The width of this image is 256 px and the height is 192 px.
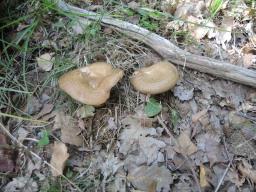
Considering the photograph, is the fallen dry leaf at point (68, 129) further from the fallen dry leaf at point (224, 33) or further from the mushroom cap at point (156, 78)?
the fallen dry leaf at point (224, 33)

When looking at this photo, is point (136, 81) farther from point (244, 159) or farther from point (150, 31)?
point (244, 159)

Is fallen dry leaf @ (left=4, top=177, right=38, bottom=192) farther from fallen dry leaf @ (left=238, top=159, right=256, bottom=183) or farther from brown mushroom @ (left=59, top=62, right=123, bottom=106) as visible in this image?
fallen dry leaf @ (left=238, top=159, right=256, bottom=183)

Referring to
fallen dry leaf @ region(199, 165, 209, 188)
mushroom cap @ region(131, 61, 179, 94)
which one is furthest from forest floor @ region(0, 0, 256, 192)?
mushroom cap @ region(131, 61, 179, 94)

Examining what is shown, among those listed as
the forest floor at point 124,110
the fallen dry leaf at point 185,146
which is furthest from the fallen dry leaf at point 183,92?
the fallen dry leaf at point 185,146

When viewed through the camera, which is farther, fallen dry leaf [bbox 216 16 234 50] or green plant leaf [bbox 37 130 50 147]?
fallen dry leaf [bbox 216 16 234 50]

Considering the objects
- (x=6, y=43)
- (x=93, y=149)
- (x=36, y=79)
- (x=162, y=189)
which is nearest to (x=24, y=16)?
(x=6, y=43)

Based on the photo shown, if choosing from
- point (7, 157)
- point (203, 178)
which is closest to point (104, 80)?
point (7, 157)
